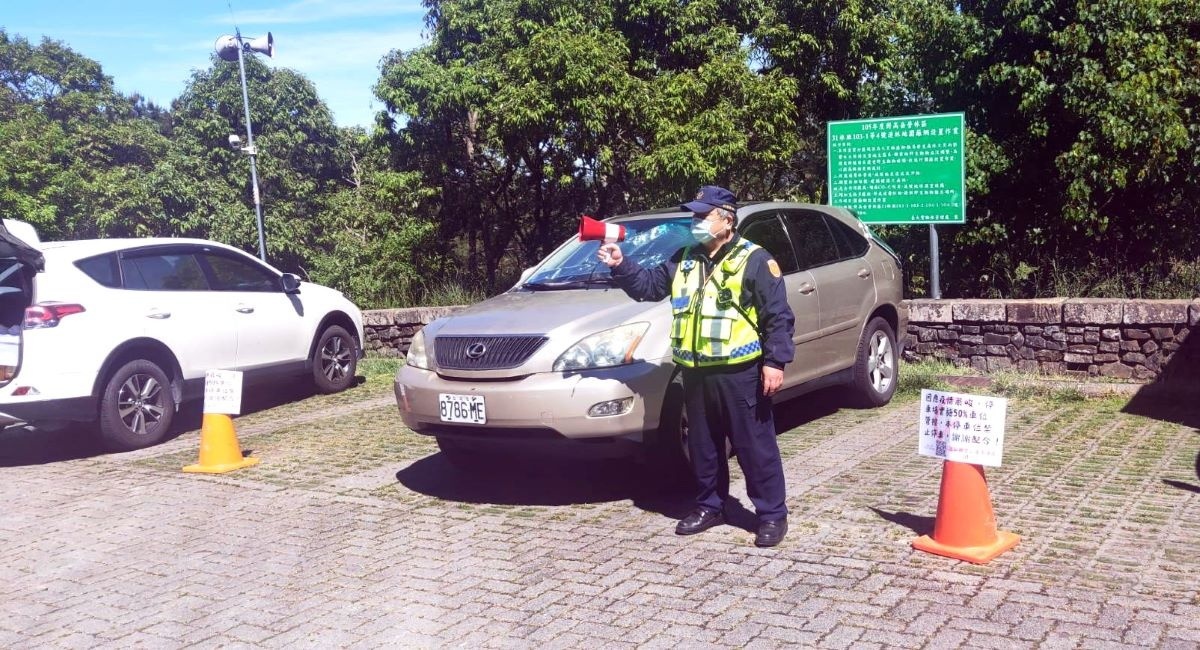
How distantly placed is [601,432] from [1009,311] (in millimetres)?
5513

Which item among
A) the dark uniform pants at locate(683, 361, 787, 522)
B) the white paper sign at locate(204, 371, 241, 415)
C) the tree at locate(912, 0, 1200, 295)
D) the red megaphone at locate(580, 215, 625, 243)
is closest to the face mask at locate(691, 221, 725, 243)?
the red megaphone at locate(580, 215, 625, 243)

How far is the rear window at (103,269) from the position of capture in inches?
320

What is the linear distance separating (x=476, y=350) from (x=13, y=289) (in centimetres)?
407

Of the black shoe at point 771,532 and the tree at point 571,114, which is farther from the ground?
Answer: the tree at point 571,114

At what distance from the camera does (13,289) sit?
7645 mm

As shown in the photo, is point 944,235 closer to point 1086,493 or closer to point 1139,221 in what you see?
point 1139,221

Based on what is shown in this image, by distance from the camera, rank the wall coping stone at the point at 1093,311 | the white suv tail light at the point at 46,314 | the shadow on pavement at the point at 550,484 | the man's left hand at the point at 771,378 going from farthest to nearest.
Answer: the wall coping stone at the point at 1093,311
the white suv tail light at the point at 46,314
the shadow on pavement at the point at 550,484
the man's left hand at the point at 771,378

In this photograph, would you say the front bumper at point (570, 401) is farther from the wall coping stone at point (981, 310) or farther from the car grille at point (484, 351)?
the wall coping stone at point (981, 310)

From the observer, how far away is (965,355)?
386 inches

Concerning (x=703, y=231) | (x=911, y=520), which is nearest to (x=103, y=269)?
(x=703, y=231)

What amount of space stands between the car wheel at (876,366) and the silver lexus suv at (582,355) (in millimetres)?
484

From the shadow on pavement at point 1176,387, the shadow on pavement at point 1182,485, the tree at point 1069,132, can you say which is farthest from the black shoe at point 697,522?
the tree at point 1069,132

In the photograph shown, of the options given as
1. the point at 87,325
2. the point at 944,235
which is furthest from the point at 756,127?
the point at 87,325

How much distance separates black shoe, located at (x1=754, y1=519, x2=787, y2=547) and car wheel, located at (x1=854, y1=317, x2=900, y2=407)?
10.2 ft
